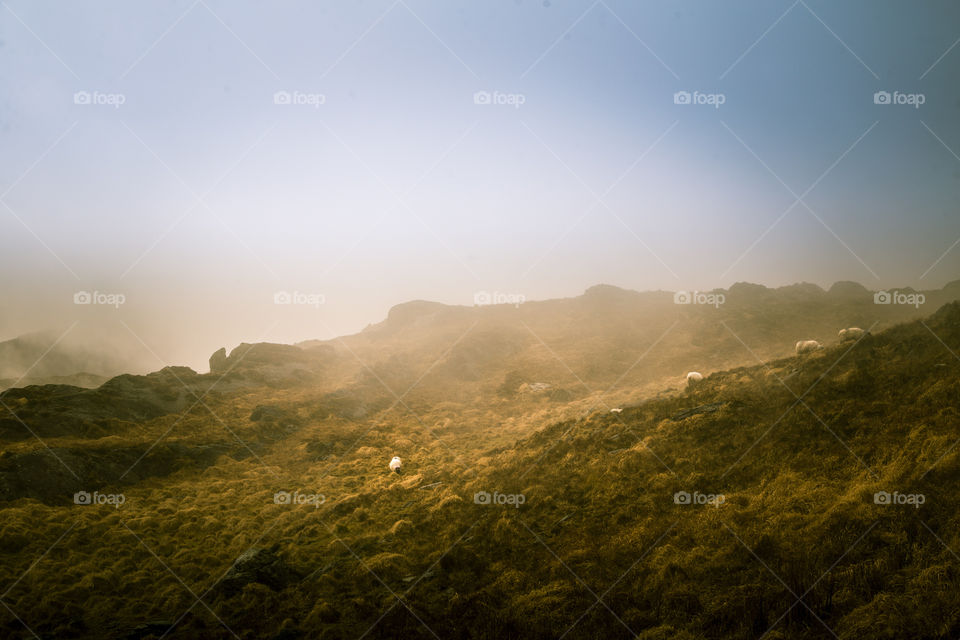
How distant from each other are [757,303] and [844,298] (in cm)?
1034

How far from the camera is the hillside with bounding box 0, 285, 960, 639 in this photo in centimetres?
952

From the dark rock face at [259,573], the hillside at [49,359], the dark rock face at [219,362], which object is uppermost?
the hillside at [49,359]

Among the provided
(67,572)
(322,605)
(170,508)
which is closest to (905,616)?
(322,605)

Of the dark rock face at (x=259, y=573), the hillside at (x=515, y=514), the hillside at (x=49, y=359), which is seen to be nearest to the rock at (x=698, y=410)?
the hillside at (x=515, y=514)

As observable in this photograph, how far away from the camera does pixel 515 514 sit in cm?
1504

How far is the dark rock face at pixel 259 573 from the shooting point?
1193 cm

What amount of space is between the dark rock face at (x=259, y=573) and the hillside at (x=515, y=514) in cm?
8

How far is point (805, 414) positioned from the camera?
53.4 feet

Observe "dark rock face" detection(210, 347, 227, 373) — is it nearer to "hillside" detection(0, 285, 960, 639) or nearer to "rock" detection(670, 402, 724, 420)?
"hillside" detection(0, 285, 960, 639)

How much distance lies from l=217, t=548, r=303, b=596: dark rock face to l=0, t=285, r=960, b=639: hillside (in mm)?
85

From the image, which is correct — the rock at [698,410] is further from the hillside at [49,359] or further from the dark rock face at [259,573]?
the hillside at [49,359]

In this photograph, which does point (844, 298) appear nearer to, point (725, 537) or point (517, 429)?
point (517, 429)

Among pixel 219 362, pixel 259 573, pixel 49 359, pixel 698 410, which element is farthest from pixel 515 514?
pixel 49 359

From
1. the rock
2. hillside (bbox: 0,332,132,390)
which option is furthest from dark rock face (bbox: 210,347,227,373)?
hillside (bbox: 0,332,132,390)
